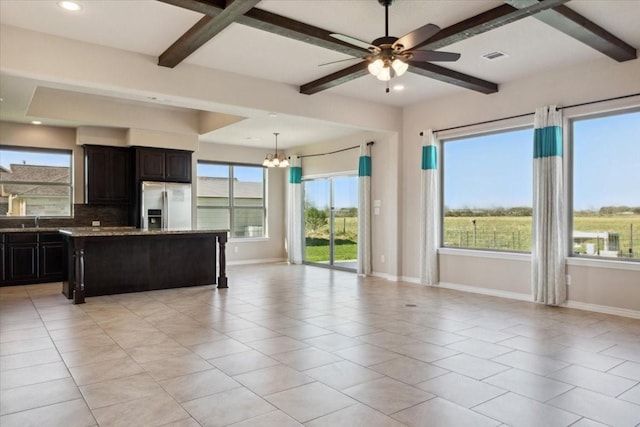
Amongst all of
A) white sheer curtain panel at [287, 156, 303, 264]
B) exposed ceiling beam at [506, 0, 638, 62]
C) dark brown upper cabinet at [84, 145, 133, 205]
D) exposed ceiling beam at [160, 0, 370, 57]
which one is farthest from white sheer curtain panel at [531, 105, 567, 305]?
dark brown upper cabinet at [84, 145, 133, 205]

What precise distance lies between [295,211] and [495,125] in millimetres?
5284

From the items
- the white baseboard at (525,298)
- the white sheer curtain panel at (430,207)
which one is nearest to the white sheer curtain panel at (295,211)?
the white baseboard at (525,298)

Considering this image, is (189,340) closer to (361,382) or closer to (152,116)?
(361,382)

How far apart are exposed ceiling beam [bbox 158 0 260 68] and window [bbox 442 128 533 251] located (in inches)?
175

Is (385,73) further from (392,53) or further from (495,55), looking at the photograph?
(495,55)

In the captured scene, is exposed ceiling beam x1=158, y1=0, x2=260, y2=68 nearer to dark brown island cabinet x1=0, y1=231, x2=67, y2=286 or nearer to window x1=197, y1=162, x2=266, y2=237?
dark brown island cabinet x1=0, y1=231, x2=67, y2=286

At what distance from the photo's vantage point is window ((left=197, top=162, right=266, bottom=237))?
10039 millimetres

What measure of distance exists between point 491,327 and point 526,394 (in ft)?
5.83

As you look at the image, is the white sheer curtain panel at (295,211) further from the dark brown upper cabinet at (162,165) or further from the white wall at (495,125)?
the white wall at (495,125)

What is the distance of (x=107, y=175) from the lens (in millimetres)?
8156

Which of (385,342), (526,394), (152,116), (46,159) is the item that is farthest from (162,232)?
(526,394)

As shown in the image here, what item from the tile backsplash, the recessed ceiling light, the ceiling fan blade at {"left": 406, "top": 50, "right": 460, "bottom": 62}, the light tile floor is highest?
the recessed ceiling light

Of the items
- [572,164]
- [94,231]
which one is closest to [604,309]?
[572,164]

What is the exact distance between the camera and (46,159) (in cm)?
807
